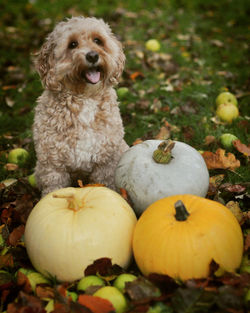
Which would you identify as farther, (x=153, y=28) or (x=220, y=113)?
(x=153, y=28)

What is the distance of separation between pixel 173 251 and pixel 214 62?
4.78 m

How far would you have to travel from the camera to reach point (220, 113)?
4.55 meters

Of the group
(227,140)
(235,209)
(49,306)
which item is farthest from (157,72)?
(49,306)

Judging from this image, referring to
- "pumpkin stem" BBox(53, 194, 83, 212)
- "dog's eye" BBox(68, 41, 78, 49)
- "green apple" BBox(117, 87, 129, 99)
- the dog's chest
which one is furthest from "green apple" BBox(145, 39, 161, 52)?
"pumpkin stem" BBox(53, 194, 83, 212)

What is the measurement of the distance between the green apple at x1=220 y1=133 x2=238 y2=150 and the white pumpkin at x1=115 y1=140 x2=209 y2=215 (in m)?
1.13

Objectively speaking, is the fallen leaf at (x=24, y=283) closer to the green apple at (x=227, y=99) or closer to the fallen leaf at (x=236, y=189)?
the fallen leaf at (x=236, y=189)

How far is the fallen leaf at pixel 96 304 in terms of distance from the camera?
2.04 meters

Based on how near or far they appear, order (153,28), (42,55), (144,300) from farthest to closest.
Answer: (153,28) → (42,55) → (144,300)

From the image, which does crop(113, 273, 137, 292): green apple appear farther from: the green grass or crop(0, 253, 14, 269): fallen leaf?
the green grass

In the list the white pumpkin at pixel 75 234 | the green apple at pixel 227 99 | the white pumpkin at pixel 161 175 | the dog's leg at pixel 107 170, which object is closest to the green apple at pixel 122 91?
the green apple at pixel 227 99

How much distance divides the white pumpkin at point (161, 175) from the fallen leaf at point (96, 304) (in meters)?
0.92

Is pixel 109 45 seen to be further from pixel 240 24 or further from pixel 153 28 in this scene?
pixel 240 24

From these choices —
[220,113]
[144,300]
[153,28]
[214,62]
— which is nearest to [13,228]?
[144,300]

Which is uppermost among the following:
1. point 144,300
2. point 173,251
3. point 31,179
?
point 173,251
